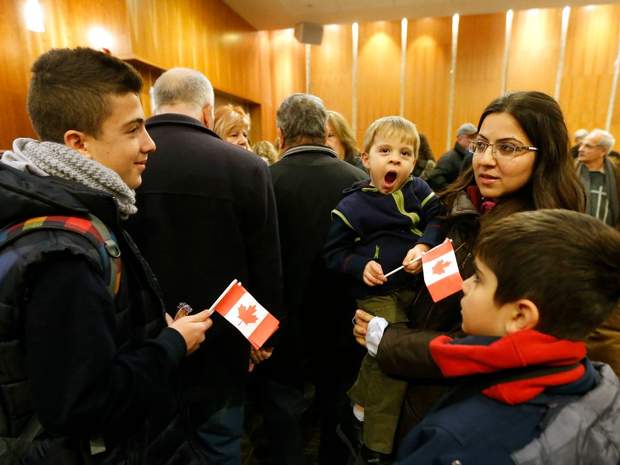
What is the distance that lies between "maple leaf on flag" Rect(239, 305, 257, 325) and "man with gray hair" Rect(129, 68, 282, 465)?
332 mm

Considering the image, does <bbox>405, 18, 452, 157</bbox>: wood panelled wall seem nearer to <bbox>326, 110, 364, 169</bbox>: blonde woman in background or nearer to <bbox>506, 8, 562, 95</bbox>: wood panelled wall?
<bbox>506, 8, 562, 95</bbox>: wood panelled wall

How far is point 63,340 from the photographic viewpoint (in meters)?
0.77

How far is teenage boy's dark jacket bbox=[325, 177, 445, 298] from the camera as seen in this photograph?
1.50m

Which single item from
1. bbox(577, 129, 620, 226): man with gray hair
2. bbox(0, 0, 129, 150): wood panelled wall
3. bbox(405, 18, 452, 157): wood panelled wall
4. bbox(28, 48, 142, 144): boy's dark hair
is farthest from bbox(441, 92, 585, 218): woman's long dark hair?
bbox(405, 18, 452, 157): wood panelled wall

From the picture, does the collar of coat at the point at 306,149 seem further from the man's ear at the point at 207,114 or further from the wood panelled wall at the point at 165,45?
the wood panelled wall at the point at 165,45

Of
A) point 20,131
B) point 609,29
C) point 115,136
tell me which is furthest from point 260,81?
point 115,136

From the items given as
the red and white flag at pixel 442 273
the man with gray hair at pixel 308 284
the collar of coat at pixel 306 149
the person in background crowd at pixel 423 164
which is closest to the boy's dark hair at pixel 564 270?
the red and white flag at pixel 442 273

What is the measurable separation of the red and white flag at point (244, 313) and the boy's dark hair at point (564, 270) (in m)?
Result: 0.74

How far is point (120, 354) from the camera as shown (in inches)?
35.4

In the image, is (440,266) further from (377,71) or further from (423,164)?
(377,71)

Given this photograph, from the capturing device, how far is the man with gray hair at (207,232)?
143 centimetres

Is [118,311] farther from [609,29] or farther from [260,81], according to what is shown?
[609,29]

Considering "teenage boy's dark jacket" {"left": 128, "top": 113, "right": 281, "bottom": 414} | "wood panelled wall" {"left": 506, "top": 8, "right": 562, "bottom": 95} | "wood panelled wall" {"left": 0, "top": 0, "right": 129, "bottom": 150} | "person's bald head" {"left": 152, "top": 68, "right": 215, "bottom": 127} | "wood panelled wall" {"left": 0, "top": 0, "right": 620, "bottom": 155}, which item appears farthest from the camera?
Answer: "wood panelled wall" {"left": 506, "top": 8, "right": 562, "bottom": 95}

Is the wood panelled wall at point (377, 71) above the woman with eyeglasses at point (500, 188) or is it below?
above
